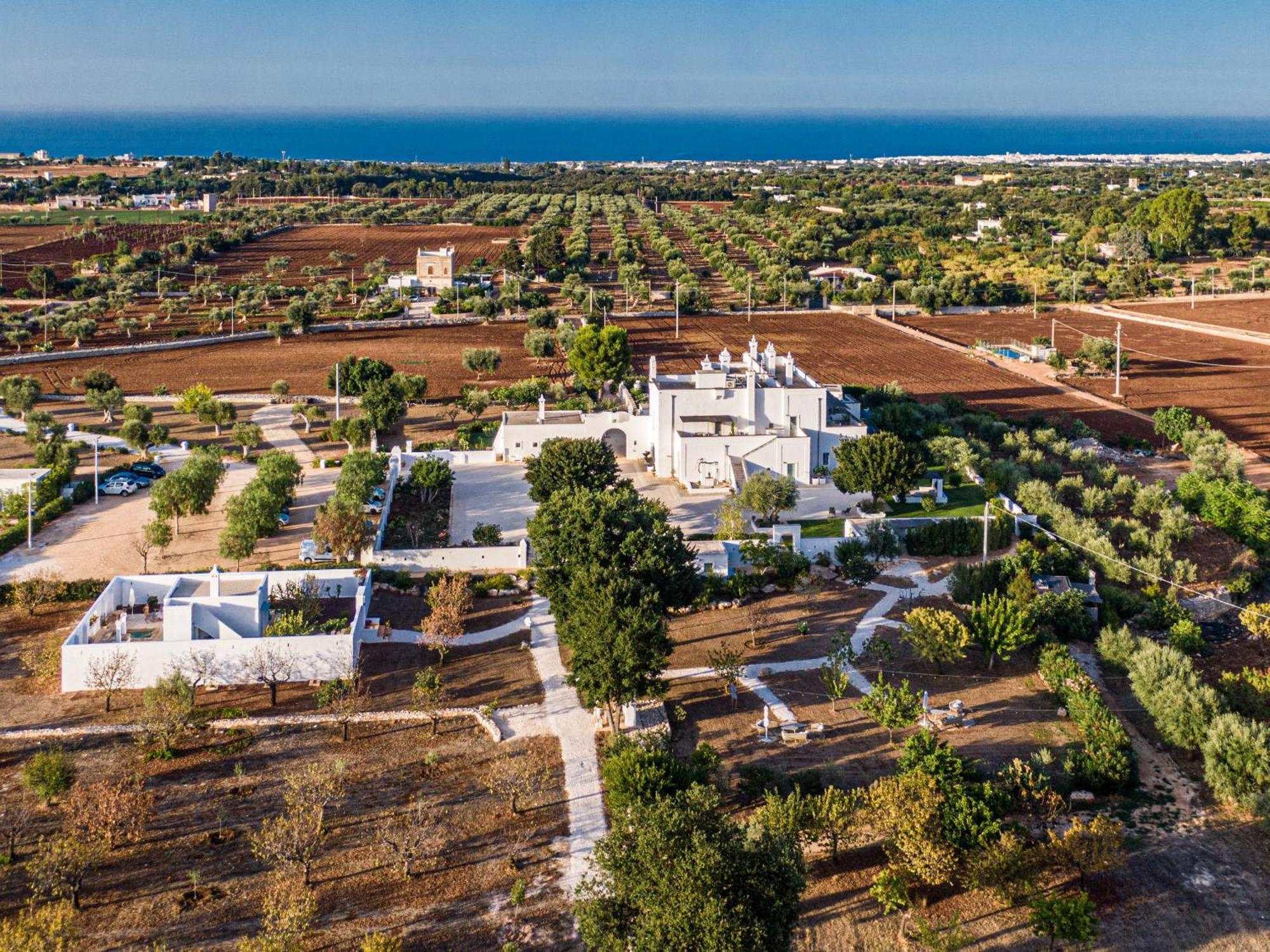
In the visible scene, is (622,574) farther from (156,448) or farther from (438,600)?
(156,448)

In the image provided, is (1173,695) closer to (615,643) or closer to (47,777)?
(615,643)

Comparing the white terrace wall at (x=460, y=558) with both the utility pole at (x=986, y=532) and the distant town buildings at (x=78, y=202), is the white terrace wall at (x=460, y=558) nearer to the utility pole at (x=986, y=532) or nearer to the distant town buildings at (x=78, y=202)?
the utility pole at (x=986, y=532)

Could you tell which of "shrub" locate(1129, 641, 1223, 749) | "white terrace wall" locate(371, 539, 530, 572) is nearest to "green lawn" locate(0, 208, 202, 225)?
"white terrace wall" locate(371, 539, 530, 572)

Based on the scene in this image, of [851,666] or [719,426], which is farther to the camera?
[719,426]

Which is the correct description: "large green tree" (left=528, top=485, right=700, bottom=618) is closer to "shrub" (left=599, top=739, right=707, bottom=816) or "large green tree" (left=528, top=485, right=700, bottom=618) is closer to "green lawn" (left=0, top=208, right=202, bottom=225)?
"shrub" (left=599, top=739, right=707, bottom=816)

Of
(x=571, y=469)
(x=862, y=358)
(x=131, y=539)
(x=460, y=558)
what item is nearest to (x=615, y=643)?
(x=460, y=558)

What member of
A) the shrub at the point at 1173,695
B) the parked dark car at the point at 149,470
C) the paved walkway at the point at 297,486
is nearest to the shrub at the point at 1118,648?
the shrub at the point at 1173,695
